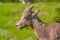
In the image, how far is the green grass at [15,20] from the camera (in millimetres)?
15217

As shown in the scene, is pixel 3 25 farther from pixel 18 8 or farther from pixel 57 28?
pixel 57 28

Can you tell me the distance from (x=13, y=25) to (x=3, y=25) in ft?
1.54

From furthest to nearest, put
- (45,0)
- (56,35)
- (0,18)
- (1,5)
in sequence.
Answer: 1. (45,0)
2. (1,5)
3. (0,18)
4. (56,35)

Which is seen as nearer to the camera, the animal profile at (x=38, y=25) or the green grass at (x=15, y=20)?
the animal profile at (x=38, y=25)

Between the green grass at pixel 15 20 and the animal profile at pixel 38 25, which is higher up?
the animal profile at pixel 38 25

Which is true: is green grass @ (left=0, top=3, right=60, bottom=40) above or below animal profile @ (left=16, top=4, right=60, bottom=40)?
below

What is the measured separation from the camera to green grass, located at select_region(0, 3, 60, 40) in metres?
15.2

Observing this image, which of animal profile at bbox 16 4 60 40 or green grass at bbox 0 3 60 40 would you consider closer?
animal profile at bbox 16 4 60 40

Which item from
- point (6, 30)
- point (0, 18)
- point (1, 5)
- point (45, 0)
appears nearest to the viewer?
point (6, 30)

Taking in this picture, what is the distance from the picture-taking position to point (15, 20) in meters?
18.5

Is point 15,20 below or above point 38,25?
below

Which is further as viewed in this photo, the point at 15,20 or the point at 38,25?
the point at 15,20

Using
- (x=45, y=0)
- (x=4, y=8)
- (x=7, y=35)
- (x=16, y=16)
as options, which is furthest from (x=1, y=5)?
(x=7, y=35)

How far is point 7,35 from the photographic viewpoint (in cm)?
1548
